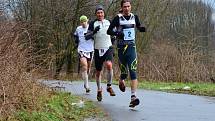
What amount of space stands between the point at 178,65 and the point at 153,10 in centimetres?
1164

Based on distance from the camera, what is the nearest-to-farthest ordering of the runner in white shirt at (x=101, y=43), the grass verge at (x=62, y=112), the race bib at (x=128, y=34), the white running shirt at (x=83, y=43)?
the grass verge at (x=62, y=112) → the race bib at (x=128, y=34) → the runner in white shirt at (x=101, y=43) → the white running shirt at (x=83, y=43)

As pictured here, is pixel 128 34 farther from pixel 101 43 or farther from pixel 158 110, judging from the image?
pixel 158 110

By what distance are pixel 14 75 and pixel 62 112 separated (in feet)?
4.32

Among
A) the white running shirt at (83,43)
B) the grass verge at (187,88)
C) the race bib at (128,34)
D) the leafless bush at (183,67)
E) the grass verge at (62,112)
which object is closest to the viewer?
the grass verge at (62,112)

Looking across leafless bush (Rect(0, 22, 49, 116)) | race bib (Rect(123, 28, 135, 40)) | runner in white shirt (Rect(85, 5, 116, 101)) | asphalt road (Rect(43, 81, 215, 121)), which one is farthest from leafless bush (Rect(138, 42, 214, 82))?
leafless bush (Rect(0, 22, 49, 116))

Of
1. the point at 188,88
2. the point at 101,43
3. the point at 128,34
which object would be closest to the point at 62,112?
the point at 128,34

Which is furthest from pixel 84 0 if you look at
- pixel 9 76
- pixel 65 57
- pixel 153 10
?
pixel 9 76

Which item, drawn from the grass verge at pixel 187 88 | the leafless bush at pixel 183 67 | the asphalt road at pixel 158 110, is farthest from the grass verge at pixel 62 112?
the leafless bush at pixel 183 67

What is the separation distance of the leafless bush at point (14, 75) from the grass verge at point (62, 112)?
0.54 feet

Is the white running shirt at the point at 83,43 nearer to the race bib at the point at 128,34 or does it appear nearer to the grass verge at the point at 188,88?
the race bib at the point at 128,34

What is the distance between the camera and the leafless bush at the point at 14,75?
6.23 metres

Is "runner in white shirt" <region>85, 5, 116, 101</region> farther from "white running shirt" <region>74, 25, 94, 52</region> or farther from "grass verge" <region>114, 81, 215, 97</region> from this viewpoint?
"grass verge" <region>114, 81, 215, 97</region>

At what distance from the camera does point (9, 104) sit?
239 inches

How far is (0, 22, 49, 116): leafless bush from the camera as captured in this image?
6230 millimetres
